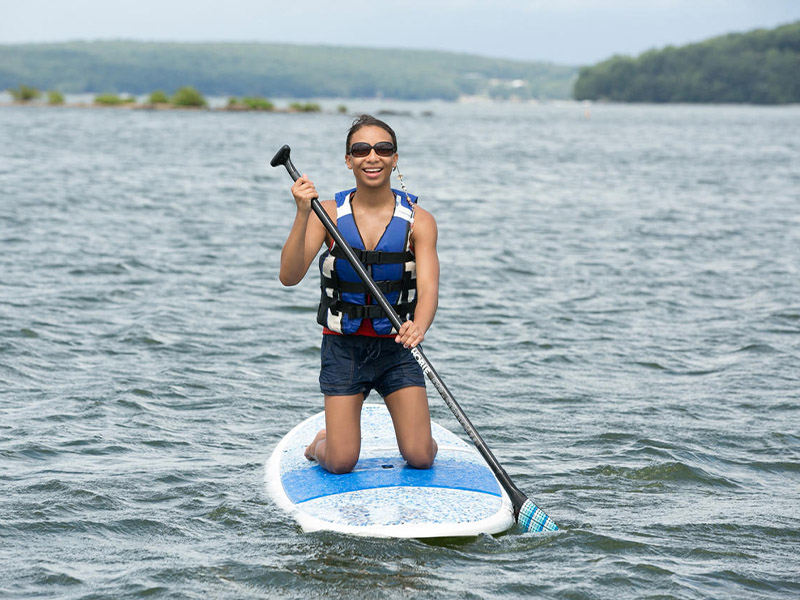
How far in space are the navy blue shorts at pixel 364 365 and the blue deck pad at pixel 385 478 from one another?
48 centimetres

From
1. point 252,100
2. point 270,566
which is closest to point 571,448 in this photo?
point 270,566

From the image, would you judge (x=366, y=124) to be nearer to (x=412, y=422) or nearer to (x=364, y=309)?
(x=364, y=309)

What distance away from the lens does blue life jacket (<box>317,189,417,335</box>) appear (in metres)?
5.65

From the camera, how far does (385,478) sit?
5797mm

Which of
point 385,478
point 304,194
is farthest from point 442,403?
point 304,194

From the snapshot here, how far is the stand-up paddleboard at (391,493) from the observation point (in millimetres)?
5309

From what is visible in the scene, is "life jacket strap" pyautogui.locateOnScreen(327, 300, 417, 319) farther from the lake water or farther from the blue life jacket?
the lake water

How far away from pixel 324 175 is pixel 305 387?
2334cm

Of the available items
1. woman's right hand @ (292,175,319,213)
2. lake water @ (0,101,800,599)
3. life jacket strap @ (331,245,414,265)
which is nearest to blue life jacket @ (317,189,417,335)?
life jacket strap @ (331,245,414,265)

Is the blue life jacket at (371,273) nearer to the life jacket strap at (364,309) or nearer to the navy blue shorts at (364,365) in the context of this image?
the life jacket strap at (364,309)

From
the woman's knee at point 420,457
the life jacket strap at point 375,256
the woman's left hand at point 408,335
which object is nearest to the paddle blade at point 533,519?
the woman's knee at point 420,457

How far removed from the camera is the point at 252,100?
316 feet

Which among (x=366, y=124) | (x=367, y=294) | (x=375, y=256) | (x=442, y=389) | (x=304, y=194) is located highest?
(x=366, y=124)

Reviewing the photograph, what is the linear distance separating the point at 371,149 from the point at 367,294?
2.65 feet
